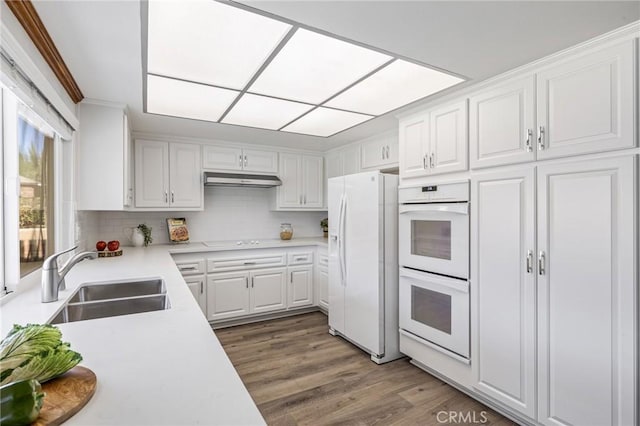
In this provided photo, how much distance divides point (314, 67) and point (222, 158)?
228 centimetres

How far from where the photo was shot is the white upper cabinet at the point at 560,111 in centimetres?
152

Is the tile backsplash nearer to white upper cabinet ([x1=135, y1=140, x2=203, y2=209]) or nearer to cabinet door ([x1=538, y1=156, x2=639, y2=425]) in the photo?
white upper cabinet ([x1=135, y1=140, x2=203, y2=209])

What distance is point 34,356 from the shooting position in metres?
0.72

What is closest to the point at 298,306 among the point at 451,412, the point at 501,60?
the point at 451,412

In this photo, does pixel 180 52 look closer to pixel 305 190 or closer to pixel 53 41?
pixel 53 41

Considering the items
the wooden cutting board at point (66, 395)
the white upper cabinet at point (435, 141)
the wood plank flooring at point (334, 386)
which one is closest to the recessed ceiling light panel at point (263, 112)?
the white upper cabinet at point (435, 141)

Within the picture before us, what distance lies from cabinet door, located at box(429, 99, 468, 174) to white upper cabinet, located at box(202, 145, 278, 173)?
2.25 m

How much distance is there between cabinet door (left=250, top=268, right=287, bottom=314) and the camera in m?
3.66

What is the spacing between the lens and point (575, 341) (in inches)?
65.2

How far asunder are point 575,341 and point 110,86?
3.21m

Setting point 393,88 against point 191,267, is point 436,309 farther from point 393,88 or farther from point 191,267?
point 191,267

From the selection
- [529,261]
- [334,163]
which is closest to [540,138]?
[529,261]

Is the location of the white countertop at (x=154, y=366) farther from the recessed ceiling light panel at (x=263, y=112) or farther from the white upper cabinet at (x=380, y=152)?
the white upper cabinet at (x=380, y=152)

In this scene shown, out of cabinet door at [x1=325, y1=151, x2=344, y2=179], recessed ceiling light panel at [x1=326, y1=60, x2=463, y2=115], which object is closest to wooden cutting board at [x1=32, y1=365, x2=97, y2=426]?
recessed ceiling light panel at [x1=326, y1=60, x2=463, y2=115]
